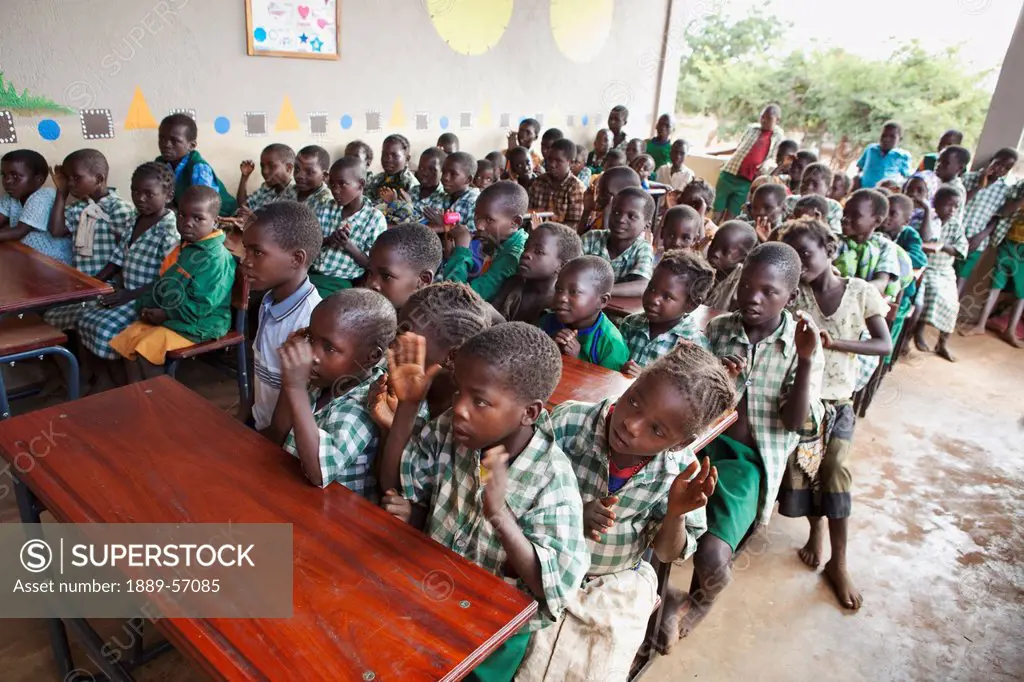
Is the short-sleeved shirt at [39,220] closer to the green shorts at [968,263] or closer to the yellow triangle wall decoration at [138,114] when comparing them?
the yellow triangle wall decoration at [138,114]

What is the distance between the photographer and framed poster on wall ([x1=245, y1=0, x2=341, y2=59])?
438 centimetres

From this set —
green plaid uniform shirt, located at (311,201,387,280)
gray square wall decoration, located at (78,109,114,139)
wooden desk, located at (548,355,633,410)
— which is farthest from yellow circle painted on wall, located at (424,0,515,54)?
wooden desk, located at (548,355,633,410)

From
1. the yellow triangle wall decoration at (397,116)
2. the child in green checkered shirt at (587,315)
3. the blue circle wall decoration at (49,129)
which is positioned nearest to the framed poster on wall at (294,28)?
the yellow triangle wall decoration at (397,116)

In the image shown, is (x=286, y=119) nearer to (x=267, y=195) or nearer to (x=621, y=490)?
(x=267, y=195)

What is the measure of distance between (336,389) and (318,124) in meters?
3.88

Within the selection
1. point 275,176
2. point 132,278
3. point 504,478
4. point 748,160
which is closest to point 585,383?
point 504,478

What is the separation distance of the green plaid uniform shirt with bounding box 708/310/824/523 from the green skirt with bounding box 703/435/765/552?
0.11 ft

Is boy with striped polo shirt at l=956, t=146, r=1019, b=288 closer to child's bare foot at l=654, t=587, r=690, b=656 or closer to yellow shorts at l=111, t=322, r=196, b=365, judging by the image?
child's bare foot at l=654, t=587, r=690, b=656

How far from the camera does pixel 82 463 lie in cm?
129

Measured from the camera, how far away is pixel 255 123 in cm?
455

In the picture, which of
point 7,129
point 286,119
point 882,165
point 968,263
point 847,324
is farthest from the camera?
point 882,165

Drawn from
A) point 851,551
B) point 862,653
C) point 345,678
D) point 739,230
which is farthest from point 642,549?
point 739,230

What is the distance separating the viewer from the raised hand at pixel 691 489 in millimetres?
1220

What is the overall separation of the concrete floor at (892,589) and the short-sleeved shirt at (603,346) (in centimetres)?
81
